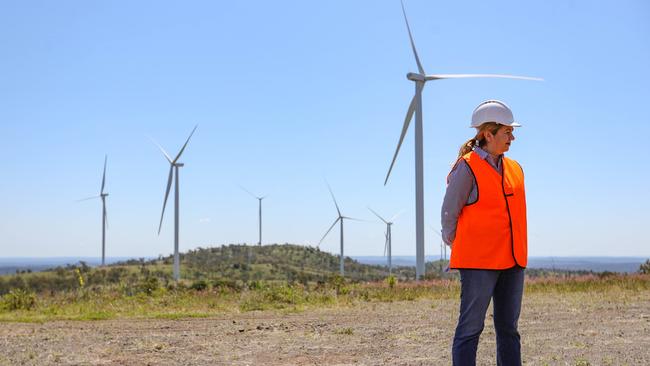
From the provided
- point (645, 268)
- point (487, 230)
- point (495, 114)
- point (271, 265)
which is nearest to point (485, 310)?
point (487, 230)

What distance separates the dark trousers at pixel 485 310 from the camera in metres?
4.71

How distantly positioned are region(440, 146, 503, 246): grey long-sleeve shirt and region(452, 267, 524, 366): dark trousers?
31cm

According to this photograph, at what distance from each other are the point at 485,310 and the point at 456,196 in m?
0.83

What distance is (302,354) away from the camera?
7.67m

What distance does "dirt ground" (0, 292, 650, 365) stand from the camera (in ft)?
24.0

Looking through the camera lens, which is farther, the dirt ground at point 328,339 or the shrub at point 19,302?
the shrub at point 19,302

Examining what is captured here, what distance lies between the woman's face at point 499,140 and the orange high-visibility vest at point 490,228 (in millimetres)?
214

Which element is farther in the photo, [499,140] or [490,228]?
[499,140]

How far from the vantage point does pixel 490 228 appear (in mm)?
4648

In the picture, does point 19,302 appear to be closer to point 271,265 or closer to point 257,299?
point 257,299

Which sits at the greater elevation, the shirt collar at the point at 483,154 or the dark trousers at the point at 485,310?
the shirt collar at the point at 483,154

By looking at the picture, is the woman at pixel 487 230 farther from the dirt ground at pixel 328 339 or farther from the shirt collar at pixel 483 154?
the dirt ground at pixel 328 339

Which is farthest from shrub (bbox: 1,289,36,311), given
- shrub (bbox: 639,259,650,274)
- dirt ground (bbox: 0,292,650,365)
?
A: shrub (bbox: 639,259,650,274)

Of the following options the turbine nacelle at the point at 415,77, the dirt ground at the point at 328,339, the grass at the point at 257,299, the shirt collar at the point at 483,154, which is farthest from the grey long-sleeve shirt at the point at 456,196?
the turbine nacelle at the point at 415,77
